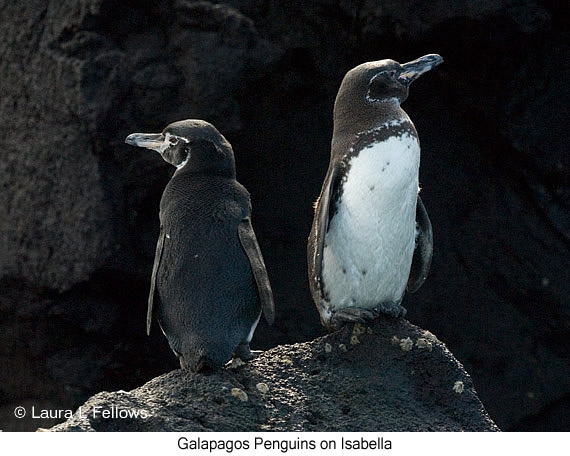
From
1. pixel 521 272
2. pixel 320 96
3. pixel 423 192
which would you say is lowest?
pixel 521 272

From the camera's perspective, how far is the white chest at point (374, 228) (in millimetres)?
3496

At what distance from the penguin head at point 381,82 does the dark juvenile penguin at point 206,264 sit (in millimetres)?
464

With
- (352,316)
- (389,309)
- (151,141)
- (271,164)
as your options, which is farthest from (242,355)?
(271,164)

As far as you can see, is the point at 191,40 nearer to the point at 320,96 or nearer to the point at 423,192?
→ the point at 320,96

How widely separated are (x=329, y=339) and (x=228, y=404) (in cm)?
51

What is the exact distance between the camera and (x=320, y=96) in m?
5.45

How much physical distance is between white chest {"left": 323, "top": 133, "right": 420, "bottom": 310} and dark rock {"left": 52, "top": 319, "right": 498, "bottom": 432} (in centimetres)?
14

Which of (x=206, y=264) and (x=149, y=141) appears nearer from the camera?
(x=206, y=264)

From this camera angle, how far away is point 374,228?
3521 millimetres

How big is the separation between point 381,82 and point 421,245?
0.59m

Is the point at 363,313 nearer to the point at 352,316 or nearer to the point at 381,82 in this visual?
the point at 352,316

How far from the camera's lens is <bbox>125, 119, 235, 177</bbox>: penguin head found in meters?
3.47
